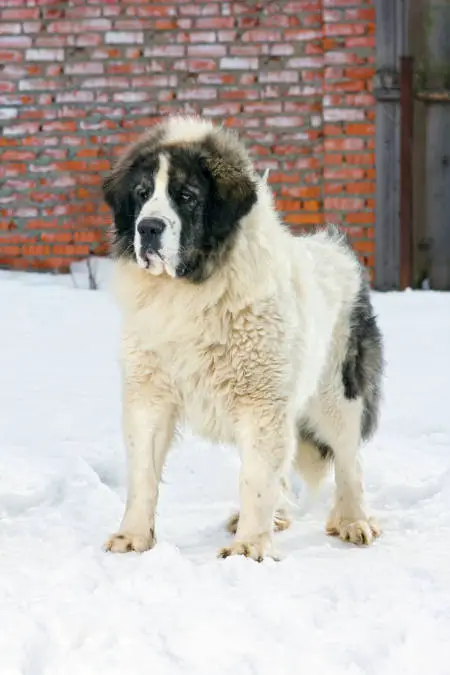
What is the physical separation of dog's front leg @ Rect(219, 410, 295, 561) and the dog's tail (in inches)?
28.8

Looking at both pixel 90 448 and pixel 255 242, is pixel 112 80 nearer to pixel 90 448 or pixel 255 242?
pixel 90 448

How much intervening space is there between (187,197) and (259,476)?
838 millimetres

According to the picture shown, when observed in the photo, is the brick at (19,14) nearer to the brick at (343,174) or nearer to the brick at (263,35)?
the brick at (263,35)

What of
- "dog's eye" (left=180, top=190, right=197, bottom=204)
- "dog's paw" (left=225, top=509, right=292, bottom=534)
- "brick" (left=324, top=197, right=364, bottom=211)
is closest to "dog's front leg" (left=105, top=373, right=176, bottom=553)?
"dog's paw" (left=225, top=509, right=292, bottom=534)

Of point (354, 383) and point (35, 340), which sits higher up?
point (354, 383)

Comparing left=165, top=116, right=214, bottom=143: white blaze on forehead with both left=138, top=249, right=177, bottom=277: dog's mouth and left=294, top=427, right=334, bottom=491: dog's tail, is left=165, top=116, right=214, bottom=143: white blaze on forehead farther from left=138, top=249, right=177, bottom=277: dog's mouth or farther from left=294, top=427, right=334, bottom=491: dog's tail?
left=294, top=427, right=334, bottom=491: dog's tail

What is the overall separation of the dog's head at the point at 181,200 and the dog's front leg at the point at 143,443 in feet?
1.19

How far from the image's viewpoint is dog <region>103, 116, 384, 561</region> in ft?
11.3

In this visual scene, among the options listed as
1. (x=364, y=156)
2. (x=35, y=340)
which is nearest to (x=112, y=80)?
(x=364, y=156)

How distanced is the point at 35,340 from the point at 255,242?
11.3ft

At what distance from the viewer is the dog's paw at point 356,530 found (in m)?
3.83

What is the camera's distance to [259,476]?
3428 mm

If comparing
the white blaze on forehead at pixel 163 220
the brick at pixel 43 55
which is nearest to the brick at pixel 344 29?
the brick at pixel 43 55

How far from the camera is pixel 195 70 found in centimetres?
855
